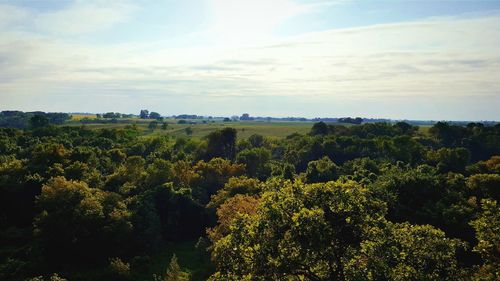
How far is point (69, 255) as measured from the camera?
6075cm

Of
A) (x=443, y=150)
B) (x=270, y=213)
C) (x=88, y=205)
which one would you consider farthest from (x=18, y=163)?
(x=443, y=150)

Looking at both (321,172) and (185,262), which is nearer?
(185,262)

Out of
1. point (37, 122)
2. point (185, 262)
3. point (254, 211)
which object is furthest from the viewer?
point (37, 122)

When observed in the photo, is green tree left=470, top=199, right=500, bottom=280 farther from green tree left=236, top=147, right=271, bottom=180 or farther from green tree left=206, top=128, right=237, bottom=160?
green tree left=206, top=128, right=237, bottom=160

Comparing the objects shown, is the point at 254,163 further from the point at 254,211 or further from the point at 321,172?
the point at 254,211

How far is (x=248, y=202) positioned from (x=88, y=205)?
Result: 82.0ft

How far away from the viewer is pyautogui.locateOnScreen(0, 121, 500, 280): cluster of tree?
2252cm

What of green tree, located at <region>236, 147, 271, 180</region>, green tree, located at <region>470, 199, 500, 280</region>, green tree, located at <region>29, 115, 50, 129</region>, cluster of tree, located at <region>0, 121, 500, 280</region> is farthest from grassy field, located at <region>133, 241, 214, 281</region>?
green tree, located at <region>29, 115, 50, 129</region>

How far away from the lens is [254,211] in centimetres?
5412

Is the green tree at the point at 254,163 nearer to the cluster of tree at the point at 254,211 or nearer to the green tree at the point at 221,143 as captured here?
the cluster of tree at the point at 254,211

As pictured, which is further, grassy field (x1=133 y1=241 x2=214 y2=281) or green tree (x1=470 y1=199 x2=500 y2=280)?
grassy field (x1=133 y1=241 x2=214 y2=281)

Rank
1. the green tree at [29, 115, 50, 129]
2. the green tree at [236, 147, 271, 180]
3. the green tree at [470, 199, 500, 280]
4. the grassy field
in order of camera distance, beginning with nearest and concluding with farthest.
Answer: the green tree at [470, 199, 500, 280], the grassy field, the green tree at [236, 147, 271, 180], the green tree at [29, 115, 50, 129]

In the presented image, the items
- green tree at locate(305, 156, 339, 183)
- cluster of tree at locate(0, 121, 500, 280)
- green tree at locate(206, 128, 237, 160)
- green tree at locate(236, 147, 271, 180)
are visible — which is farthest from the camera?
green tree at locate(206, 128, 237, 160)

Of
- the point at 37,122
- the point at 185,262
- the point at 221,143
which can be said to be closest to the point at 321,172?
the point at 185,262
